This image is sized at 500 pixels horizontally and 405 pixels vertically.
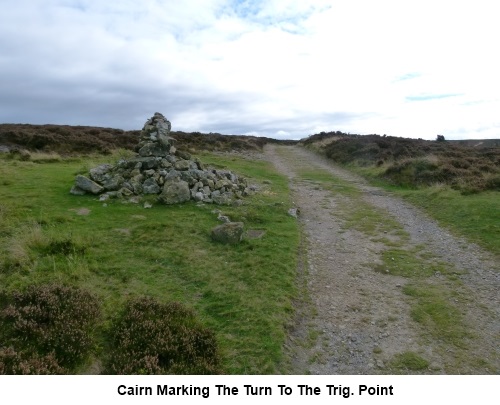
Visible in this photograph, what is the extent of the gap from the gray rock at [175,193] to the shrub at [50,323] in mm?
9027

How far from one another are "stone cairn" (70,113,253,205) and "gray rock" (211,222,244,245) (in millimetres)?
4888

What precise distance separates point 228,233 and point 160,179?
24.3ft

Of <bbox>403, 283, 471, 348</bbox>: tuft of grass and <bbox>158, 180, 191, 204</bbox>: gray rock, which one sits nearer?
<bbox>403, 283, 471, 348</bbox>: tuft of grass

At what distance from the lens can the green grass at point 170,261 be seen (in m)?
8.27

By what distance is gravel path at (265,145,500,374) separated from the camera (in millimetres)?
7344

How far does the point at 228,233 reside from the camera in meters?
13.1

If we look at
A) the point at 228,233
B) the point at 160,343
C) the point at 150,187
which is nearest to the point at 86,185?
the point at 150,187

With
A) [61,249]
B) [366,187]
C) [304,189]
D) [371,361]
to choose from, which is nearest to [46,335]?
[61,249]

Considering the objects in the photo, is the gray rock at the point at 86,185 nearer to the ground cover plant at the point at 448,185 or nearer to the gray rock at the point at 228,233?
the gray rock at the point at 228,233

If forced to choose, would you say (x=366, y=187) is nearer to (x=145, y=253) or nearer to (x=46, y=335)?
(x=145, y=253)

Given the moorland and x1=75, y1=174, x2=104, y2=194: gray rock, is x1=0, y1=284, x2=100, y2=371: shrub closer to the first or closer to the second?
the moorland

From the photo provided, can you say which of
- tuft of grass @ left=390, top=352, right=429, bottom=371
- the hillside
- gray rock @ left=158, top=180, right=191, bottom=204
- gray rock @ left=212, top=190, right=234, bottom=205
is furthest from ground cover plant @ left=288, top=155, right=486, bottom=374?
the hillside

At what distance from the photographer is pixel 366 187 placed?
26.9 m

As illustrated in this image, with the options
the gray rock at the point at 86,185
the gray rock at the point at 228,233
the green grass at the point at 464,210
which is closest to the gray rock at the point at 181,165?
the gray rock at the point at 86,185
